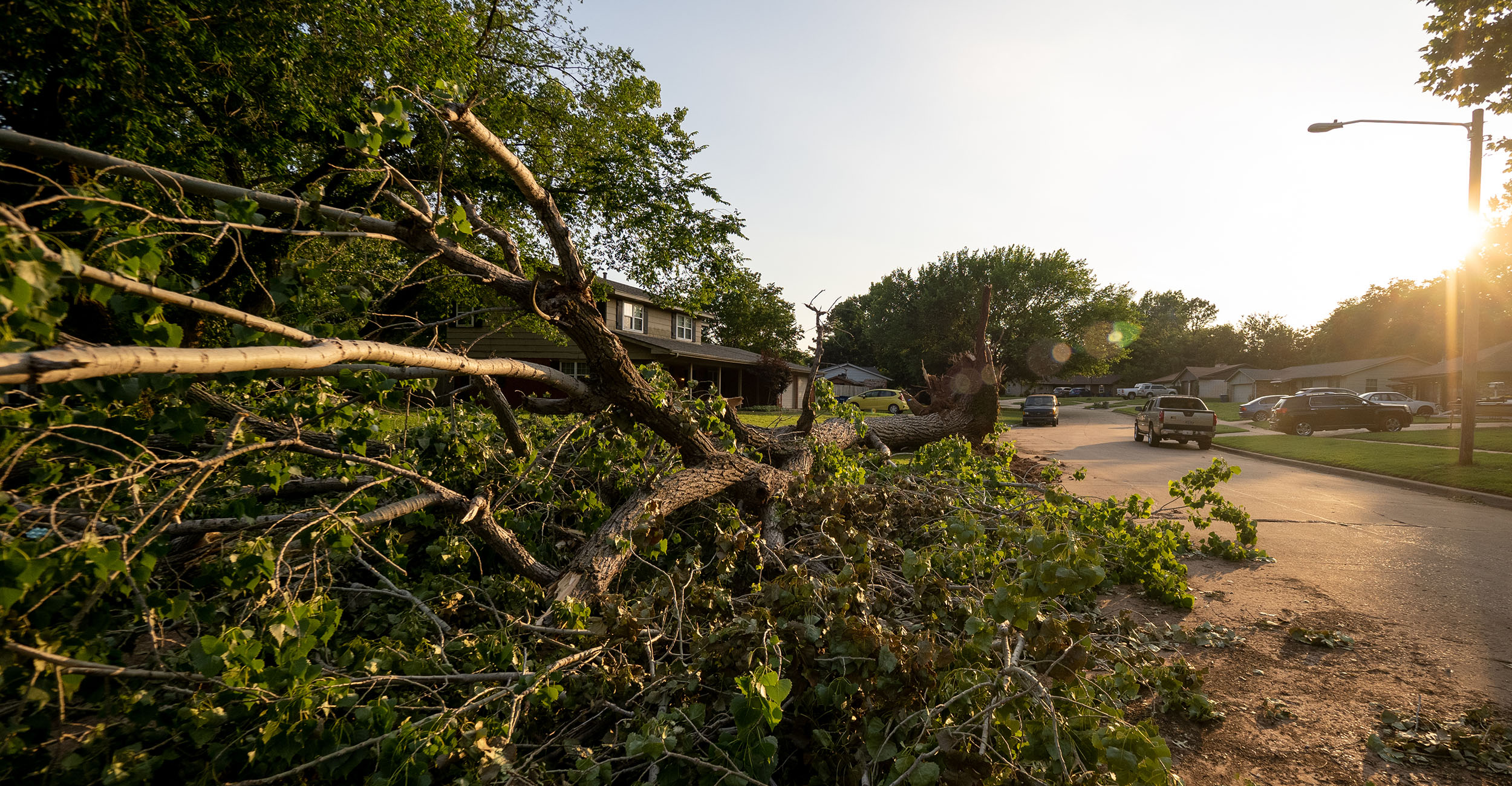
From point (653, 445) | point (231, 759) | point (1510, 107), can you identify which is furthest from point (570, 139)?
point (1510, 107)

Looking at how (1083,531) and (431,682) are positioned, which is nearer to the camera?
(431,682)

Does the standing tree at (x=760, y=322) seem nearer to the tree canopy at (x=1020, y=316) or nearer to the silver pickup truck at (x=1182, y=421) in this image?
the tree canopy at (x=1020, y=316)

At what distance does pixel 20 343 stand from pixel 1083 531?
5.86 meters

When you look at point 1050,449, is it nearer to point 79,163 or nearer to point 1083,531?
point 1083,531

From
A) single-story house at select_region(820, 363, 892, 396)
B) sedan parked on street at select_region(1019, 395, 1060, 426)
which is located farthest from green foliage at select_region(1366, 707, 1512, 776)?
single-story house at select_region(820, 363, 892, 396)

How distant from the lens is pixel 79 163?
205 centimetres

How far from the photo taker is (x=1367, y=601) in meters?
4.68

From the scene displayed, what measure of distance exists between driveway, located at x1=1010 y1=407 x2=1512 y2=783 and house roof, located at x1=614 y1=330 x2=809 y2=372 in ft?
55.2

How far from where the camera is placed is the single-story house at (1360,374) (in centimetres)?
4884

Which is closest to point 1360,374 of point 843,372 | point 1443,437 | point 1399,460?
point 843,372

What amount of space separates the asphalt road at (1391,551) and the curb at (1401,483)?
284 mm

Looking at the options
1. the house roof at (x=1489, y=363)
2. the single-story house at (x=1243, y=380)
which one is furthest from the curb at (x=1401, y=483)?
the single-story house at (x=1243, y=380)

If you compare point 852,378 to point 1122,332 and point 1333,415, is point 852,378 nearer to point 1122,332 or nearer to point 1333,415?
point 1122,332

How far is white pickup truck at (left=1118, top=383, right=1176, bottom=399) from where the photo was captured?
245ft
